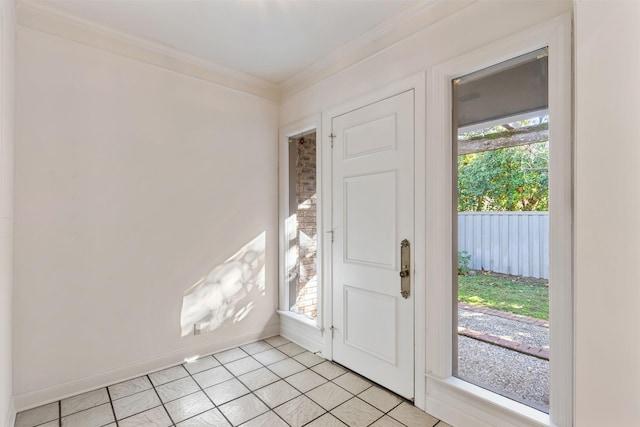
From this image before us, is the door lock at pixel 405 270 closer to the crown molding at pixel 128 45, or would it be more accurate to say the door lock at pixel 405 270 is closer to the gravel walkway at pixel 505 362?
the gravel walkway at pixel 505 362

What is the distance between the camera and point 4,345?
1707 millimetres

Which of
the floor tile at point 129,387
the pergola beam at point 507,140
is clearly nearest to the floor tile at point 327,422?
the floor tile at point 129,387

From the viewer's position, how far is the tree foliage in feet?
5.68

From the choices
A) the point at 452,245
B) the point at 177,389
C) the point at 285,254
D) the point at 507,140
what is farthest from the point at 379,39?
the point at 177,389

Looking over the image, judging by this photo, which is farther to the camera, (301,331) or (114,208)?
(301,331)

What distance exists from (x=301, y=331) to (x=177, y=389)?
1.20 meters

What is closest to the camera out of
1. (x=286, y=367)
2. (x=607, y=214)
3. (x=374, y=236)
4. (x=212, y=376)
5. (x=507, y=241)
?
(x=607, y=214)

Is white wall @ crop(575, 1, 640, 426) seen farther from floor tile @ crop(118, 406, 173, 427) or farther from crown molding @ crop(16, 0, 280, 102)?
crown molding @ crop(16, 0, 280, 102)

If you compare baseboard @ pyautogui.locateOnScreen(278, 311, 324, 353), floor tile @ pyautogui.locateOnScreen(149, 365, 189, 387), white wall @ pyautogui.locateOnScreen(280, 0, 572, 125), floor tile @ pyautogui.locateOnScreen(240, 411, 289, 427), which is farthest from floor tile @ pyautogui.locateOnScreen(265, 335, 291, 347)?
white wall @ pyautogui.locateOnScreen(280, 0, 572, 125)

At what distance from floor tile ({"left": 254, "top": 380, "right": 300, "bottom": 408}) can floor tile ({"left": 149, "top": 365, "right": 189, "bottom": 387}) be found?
720 millimetres

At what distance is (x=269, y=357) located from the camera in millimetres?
2881

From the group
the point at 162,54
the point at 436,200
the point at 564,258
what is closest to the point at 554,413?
the point at 564,258

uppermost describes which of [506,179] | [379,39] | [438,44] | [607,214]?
[379,39]

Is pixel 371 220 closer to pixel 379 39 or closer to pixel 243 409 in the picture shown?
pixel 379 39
